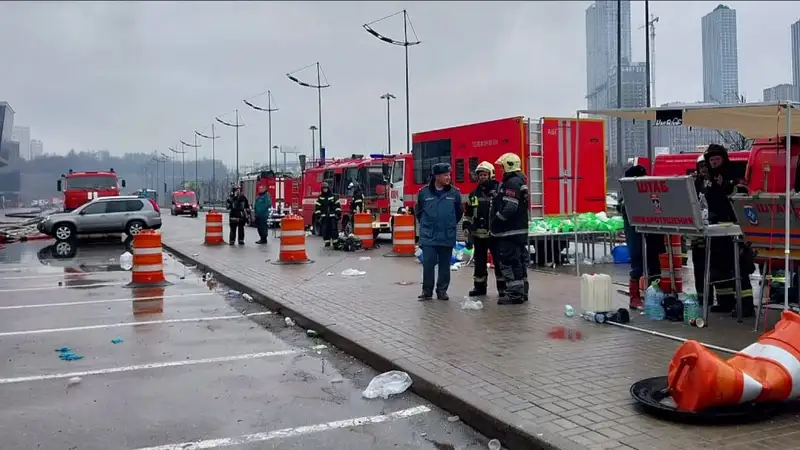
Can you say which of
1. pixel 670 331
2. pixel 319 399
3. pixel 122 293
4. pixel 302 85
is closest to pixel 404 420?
pixel 319 399

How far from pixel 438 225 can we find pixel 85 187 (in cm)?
2629

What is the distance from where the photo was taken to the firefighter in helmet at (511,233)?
943 centimetres

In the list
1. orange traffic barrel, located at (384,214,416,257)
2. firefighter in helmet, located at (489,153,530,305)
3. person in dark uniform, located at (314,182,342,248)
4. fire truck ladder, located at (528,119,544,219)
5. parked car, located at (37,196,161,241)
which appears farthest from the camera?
parked car, located at (37,196,161,241)

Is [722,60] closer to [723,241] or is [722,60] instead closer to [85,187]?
[723,241]

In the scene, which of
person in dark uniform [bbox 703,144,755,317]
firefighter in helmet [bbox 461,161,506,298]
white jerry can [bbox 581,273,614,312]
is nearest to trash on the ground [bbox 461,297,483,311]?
firefighter in helmet [bbox 461,161,506,298]

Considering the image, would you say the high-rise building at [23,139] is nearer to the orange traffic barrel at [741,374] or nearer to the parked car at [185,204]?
the parked car at [185,204]

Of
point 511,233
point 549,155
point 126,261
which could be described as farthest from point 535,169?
point 126,261

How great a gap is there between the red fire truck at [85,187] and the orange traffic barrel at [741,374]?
3102cm

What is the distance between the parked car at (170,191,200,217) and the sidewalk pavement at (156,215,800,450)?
154 feet

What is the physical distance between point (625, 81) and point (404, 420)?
20691mm

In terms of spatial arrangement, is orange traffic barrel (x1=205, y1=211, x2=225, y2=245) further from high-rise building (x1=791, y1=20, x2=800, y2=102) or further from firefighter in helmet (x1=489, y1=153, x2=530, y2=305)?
high-rise building (x1=791, y1=20, x2=800, y2=102)

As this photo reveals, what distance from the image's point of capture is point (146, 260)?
1343 centimetres

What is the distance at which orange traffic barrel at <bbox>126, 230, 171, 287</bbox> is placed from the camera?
1330cm

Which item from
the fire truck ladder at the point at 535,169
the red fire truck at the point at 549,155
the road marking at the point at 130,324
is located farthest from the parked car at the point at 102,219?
the road marking at the point at 130,324
